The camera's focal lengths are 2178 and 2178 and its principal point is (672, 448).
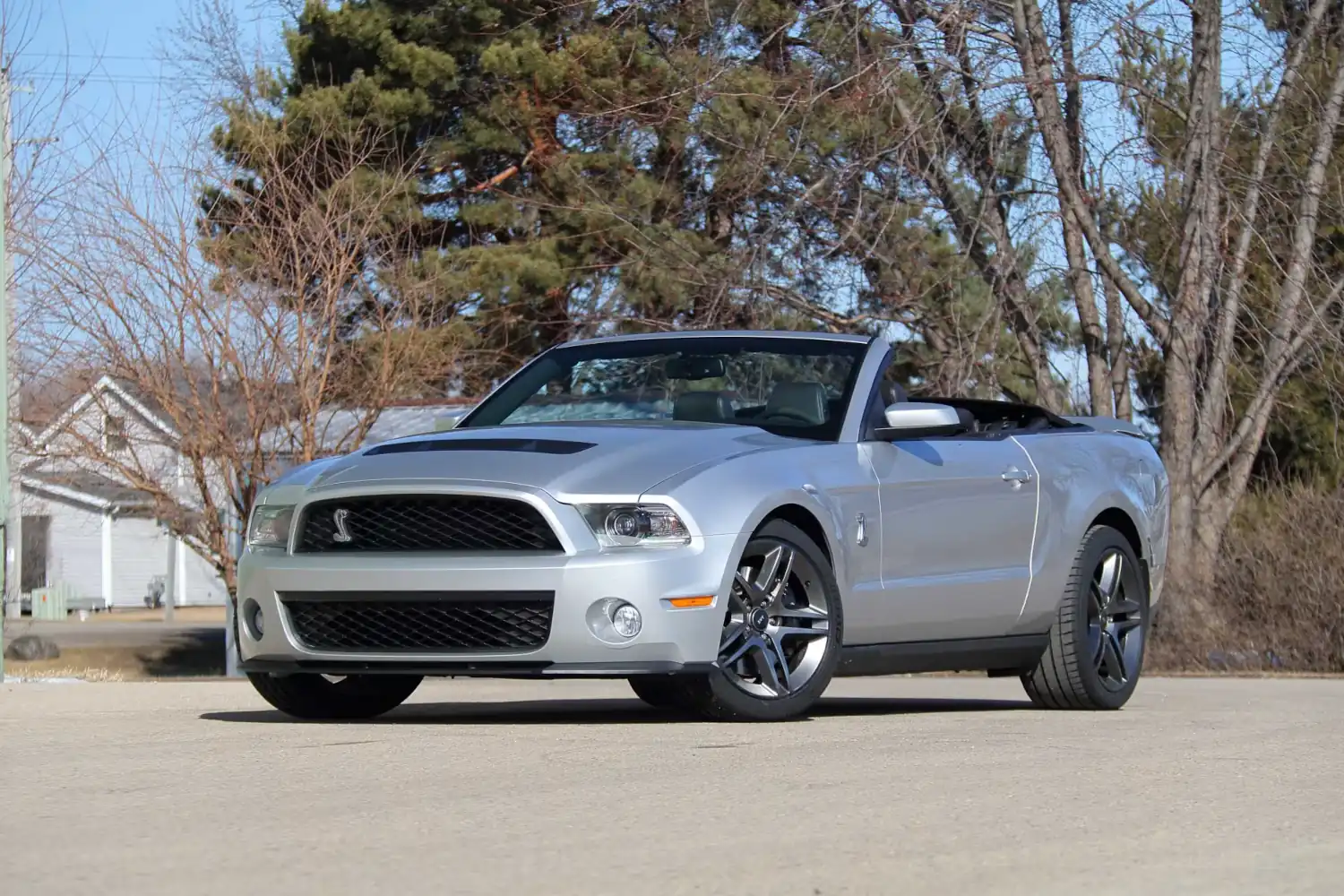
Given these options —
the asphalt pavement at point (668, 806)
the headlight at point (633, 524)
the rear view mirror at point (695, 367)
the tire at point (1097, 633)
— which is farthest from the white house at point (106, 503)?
the tire at point (1097, 633)

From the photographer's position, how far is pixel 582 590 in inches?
289

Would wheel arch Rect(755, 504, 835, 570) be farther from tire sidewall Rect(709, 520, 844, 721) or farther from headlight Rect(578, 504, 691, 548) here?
headlight Rect(578, 504, 691, 548)

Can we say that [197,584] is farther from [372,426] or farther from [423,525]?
[423,525]

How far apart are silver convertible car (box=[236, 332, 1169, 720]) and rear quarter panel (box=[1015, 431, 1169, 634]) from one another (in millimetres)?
18

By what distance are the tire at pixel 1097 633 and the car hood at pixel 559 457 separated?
186 centimetres

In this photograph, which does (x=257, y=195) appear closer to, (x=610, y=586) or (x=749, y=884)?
(x=610, y=586)

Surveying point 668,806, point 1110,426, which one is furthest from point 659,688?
point 1110,426

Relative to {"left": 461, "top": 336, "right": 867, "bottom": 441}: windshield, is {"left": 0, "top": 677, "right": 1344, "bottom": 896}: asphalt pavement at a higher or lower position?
lower

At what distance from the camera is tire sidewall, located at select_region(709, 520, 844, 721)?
7648 millimetres

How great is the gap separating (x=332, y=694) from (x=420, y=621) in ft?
3.84

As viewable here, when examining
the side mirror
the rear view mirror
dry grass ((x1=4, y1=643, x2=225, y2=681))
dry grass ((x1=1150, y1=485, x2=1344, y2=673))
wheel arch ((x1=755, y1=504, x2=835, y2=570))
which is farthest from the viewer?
dry grass ((x1=4, y1=643, x2=225, y2=681))

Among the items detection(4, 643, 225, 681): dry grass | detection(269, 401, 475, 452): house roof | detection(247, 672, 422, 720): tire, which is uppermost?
detection(269, 401, 475, 452): house roof

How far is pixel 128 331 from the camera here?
23.8 metres

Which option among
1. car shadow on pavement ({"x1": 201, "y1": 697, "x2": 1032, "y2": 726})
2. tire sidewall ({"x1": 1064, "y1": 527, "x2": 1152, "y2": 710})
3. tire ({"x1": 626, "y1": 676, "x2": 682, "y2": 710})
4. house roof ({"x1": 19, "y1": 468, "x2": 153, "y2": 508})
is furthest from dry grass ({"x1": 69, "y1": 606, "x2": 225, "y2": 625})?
tire ({"x1": 626, "y1": 676, "x2": 682, "y2": 710})
